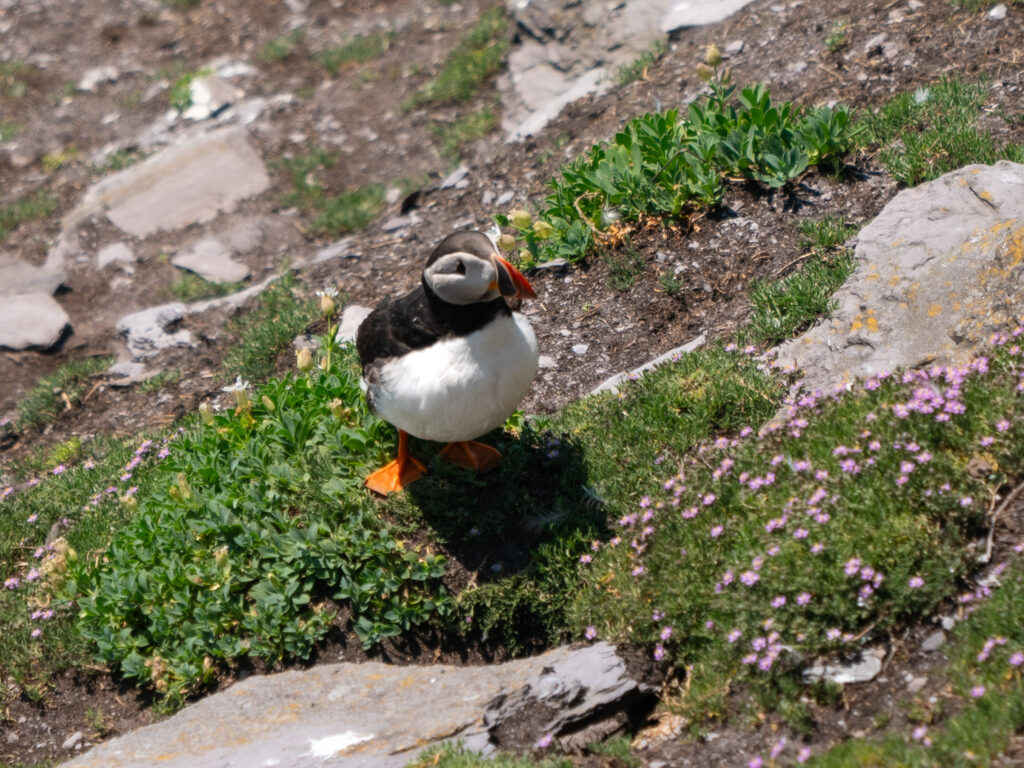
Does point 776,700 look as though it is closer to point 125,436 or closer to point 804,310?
point 804,310

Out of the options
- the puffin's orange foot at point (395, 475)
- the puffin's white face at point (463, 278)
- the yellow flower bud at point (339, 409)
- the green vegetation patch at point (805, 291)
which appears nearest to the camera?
the puffin's white face at point (463, 278)

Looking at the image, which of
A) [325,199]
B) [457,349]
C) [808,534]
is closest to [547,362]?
[457,349]

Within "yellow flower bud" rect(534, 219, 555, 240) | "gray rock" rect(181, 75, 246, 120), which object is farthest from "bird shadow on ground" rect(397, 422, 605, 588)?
"gray rock" rect(181, 75, 246, 120)

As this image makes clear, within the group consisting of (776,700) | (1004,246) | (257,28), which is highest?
(257,28)

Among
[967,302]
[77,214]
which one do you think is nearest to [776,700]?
[967,302]

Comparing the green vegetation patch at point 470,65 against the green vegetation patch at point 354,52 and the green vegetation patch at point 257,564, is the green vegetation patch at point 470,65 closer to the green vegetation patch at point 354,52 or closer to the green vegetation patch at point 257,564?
the green vegetation patch at point 354,52

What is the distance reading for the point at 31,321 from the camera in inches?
403

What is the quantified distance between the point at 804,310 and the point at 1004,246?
1215mm

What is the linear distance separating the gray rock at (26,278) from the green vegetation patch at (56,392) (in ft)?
5.56

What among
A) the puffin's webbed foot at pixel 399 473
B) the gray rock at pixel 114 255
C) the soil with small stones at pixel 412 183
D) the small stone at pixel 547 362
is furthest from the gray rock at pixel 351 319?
the gray rock at pixel 114 255

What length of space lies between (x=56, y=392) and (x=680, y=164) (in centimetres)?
612

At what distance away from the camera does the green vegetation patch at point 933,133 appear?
707 centimetres

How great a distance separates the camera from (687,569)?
16.1 ft

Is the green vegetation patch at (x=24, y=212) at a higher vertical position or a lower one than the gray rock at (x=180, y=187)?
higher
